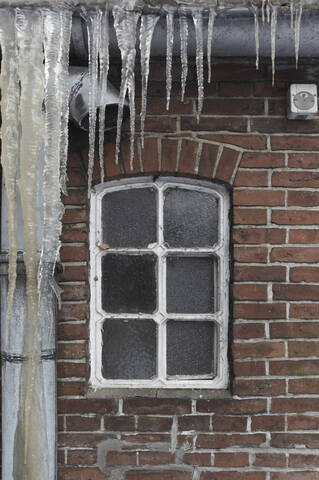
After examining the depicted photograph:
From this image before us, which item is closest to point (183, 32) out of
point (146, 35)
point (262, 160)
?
point (146, 35)

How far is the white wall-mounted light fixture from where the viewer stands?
8.46 feet

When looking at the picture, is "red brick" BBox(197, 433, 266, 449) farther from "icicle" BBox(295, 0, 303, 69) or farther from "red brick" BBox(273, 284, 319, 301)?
"icicle" BBox(295, 0, 303, 69)

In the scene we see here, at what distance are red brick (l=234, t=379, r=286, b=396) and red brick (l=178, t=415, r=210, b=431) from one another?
221mm

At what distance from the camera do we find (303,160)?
2.65 m

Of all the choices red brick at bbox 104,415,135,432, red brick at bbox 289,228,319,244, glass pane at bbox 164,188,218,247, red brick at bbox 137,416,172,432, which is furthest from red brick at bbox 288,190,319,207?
red brick at bbox 104,415,135,432

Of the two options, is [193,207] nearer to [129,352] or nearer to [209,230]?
[209,230]

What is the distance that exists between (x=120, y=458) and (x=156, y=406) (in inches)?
13.3

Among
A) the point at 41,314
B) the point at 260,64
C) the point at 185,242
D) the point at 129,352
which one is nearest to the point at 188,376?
the point at 129,352

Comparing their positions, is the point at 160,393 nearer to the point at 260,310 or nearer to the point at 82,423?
the point at 82,423

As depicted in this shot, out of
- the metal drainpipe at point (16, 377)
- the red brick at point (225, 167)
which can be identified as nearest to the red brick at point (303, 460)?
the metal drainpipe at point (16, 377)

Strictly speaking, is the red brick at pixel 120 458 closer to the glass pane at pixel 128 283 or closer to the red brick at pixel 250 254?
the glass pane at pixel 128 283

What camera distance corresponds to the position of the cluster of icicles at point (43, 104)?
2203mm

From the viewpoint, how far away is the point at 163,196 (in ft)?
8.96

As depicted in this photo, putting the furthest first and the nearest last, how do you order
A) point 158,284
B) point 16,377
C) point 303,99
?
point 158,284 → point 303,99 → point 16,377
